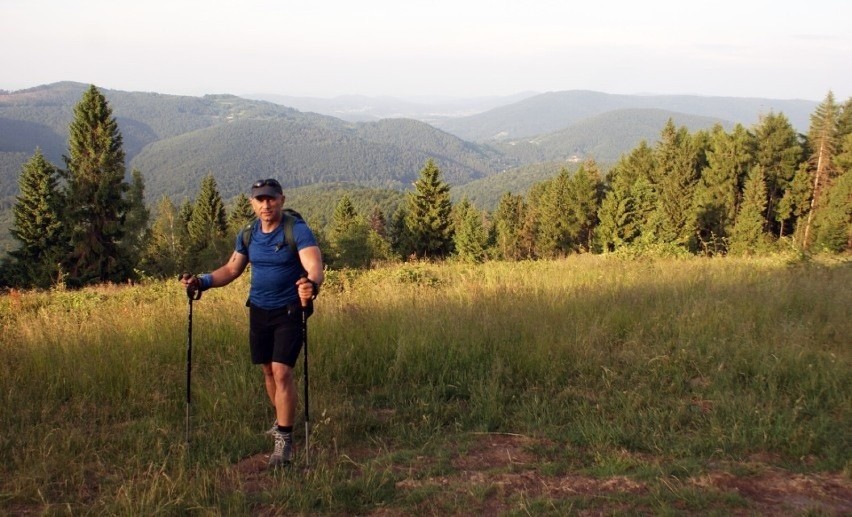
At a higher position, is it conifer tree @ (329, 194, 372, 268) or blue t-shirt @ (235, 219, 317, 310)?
blue t-shirt @ (235, 219, 317, 310)

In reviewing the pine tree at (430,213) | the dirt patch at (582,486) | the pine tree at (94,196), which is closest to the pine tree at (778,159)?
the pine tree at (430,213)

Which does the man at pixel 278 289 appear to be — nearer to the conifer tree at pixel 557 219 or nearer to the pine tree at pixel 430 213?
the pine tree at pixel 430 213

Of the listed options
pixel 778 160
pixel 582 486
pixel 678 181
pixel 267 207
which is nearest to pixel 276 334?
pixel 267 207

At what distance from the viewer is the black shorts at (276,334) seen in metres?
3.77

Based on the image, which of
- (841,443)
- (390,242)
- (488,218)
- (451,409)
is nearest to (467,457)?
(451,409)

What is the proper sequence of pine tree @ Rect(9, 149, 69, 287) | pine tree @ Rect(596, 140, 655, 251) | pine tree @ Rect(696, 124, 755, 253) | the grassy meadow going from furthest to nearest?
pine tree @ Rect(696, 124, 755, 253) → pine tree @ Rect(596, 140, 655, 251) → pine tree @ Rect(9, 149, 69, 287) → the grassy meadow

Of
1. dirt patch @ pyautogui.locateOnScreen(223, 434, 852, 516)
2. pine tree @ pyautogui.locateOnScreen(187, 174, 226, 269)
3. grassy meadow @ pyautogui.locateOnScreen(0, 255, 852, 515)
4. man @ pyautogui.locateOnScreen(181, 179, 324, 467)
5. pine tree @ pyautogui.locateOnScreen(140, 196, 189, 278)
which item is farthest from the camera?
pine tree @ pyautogui.locateOnScreen(187, 174, 226, 269)

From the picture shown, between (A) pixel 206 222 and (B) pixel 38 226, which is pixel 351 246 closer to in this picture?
(A) pixel 206 222

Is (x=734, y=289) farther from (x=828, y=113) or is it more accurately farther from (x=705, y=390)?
(x=828, y=113)

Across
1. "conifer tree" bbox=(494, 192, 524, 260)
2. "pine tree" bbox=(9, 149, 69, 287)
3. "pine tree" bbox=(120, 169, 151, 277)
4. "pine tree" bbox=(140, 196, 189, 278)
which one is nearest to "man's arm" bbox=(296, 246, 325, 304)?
"pine tree" bbox=(120, 169, 151, 277)

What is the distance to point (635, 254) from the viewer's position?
12.0 meters

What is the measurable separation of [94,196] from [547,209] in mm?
37945

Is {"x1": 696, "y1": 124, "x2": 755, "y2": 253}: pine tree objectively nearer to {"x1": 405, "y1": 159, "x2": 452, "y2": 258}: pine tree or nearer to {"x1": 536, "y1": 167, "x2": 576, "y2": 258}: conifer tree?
{"x1": 536, "y1": 167, "x2": 576, "y2": 258}: conifer tree

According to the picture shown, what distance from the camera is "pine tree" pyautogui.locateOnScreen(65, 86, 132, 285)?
34.6m
